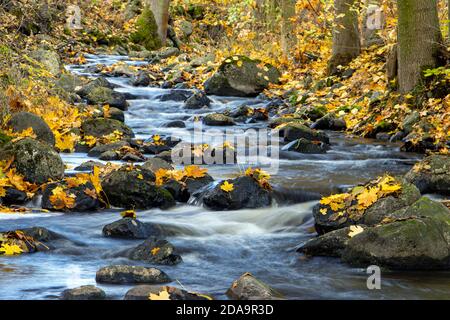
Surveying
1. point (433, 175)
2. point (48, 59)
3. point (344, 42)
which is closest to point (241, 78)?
point (344, 42)

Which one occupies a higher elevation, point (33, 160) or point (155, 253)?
point (33, 160)

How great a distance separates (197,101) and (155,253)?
1020cm

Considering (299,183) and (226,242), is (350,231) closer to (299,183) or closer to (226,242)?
(226,242)

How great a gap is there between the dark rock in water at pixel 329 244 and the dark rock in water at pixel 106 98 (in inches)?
356

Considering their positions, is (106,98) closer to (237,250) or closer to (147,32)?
(237,250)

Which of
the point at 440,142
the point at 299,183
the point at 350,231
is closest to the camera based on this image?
the point at 350,231

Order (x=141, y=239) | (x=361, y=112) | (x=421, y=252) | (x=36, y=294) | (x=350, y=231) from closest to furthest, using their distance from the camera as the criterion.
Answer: (x=36, y=294), (x=421, y=252), (x=350, y=231), (x=141, y=239), (x=361, y=112)

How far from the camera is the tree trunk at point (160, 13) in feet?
82.3

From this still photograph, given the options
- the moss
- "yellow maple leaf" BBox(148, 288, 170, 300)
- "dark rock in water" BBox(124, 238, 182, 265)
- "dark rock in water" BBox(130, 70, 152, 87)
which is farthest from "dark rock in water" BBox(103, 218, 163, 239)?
the moss

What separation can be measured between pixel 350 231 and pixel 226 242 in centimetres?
136

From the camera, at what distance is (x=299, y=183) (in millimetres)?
8672

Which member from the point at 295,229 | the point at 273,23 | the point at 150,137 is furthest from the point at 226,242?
the point at 273,23

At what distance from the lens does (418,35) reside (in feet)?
37.3

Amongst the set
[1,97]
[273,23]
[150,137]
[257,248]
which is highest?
[273,23]
